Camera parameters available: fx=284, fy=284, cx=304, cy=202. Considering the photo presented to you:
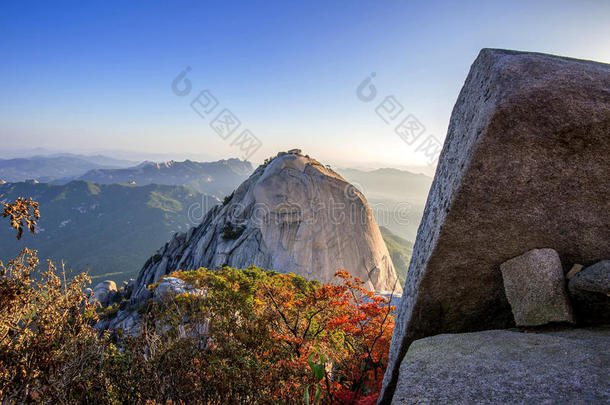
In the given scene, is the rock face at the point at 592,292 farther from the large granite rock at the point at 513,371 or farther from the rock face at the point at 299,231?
the rock face at the point at 299,231

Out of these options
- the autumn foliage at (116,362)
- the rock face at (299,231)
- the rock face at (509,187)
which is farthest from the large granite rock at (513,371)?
the rock face at (299,231)

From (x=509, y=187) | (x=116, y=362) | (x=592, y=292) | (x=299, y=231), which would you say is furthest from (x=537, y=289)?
(x=299, y=231)

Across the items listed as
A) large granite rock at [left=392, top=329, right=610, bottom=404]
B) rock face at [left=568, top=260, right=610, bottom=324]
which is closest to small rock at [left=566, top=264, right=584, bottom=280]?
rock face at [left=568, top=260, right=610, bottom=324]

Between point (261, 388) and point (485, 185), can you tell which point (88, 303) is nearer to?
point (261, 388)

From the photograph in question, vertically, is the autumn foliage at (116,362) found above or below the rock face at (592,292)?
below

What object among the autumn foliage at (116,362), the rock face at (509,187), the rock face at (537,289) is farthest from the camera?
the autumn foliage at (116,362)

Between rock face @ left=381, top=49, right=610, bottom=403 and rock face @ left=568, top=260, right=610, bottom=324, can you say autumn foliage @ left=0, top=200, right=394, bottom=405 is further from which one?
rock face @ left=568, top=260, right=610, bottom=324

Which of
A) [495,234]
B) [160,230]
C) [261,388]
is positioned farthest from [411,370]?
[160,230]
